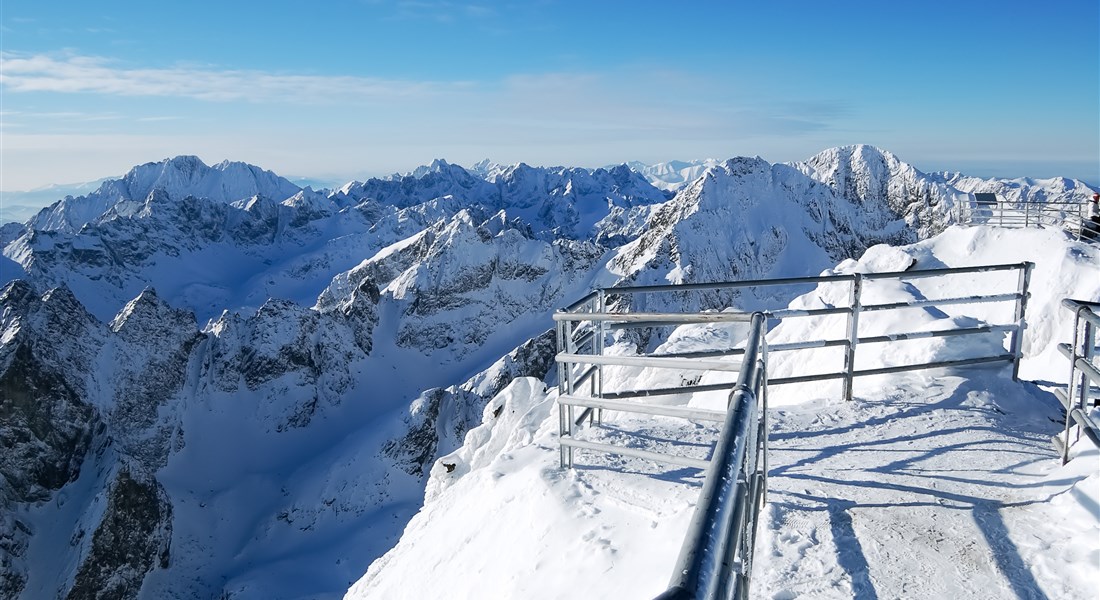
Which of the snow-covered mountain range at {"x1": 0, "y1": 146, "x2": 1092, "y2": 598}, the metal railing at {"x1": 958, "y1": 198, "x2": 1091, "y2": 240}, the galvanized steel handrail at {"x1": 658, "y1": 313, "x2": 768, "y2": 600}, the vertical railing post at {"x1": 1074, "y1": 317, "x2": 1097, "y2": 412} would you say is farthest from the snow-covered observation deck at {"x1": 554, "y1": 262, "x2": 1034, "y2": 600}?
the snow-covered mountain range at {"x1": 0, "y1": 146, "x2": 1092, "y2": 598}

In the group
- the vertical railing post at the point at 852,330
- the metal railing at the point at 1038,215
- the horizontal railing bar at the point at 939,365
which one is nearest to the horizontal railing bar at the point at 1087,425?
the vertical railing post at the point at 852,330

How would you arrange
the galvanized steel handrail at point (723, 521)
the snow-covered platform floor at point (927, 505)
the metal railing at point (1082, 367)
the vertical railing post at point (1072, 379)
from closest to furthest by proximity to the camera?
the galvanized steel handrail at point (723, 521), the snow-covered platform floor at point (927, 505), the metal railing at point (1082, 367), the vertical railing post at point (1072, 379)

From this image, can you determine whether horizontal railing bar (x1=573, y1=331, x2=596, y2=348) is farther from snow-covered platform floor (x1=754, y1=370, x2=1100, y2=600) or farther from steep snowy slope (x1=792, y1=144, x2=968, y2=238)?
steep snowy slope (x1=792, y1=144, x2=968, y2=238)

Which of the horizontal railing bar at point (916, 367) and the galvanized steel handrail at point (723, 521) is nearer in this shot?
the galvanized steel handrail at point (723, 521)

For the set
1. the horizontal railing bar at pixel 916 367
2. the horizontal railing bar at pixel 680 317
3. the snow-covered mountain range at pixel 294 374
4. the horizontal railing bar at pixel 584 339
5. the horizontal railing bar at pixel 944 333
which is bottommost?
the snow-covered mountain range at pixel 294 374

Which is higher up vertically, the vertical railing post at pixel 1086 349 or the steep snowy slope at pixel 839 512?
the vertical railing post at pixel 1086 349

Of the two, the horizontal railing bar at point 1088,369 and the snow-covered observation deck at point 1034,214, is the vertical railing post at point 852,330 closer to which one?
the horizontal railing bar at point 1088,369
